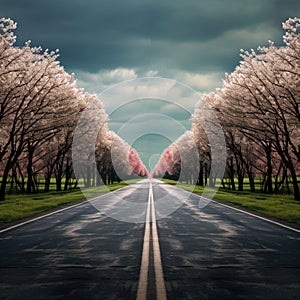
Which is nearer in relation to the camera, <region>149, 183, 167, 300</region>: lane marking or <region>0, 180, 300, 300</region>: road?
<region>149, 183, 167, 300</region>: lane marking

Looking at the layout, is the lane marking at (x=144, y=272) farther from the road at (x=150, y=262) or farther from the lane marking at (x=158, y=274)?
the lane marking at (x=158, y=274)

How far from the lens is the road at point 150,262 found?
19.9 feet

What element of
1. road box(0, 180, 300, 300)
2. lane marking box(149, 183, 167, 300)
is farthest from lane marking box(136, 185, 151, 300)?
lane marking box(149, 183, 167, 300)

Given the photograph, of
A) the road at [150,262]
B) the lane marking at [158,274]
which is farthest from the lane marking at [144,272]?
the lane marking at [158,274]

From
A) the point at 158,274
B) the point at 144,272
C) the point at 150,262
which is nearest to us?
the point at 158,274

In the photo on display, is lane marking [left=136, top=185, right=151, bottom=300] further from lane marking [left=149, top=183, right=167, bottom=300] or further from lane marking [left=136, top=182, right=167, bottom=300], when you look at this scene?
lane marking [left=149, top=183, right=167, bottom=300]

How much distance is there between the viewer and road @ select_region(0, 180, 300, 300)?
607 centimetres

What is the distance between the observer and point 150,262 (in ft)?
26.6

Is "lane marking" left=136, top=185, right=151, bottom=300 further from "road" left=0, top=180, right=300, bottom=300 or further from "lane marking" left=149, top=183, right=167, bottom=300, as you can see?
"lane marking" left=149, top=183, right=167, bottom=300

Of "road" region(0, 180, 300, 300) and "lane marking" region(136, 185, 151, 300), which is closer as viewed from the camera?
"lane marking" region(136, 185, 151, 300)

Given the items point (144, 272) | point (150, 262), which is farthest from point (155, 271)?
point (150, 262)

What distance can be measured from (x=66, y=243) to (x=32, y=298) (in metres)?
4.81

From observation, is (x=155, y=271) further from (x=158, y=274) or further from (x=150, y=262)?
(x=150, y=262)

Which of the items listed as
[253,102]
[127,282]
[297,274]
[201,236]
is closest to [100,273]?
[127,282]
